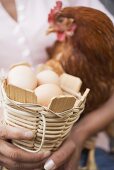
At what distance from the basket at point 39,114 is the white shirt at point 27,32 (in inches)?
8.3

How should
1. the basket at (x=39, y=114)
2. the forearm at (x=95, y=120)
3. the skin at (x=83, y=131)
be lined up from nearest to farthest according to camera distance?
the basket at (x=39, y=114) → the skin at (x=83, y=131) → the forearm at (x=95, y=120)

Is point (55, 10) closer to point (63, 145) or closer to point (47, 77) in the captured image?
point (47, 77)

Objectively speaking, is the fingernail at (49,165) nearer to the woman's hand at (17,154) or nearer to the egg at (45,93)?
the woman's hand at (17,154)

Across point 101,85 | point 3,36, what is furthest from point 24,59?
point 101,85

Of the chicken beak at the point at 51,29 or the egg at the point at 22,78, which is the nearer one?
the egg at the point at 22,78

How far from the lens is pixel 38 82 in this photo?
77 cm

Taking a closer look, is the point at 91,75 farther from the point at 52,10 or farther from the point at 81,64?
the point at 52,10

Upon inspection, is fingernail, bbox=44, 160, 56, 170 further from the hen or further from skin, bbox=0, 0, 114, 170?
the hen

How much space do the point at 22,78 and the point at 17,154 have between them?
0.15 m

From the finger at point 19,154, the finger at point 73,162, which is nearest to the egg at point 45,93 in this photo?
the finger at point 19,154

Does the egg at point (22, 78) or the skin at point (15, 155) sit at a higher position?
the egg at point (22, 78)

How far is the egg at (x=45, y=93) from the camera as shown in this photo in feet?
2.35

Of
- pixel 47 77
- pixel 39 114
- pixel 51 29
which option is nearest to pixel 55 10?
pixel 51 29

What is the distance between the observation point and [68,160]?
87cm
